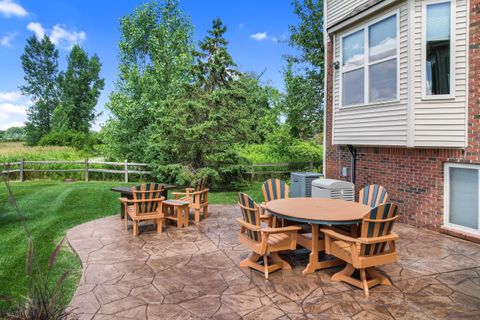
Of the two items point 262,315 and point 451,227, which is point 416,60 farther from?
point 262,315

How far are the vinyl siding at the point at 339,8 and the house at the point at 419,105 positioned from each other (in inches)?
13.1

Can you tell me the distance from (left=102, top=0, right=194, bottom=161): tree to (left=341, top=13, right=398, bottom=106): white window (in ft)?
31.8

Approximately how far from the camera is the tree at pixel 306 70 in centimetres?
1747

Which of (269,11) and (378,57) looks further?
(269,11)

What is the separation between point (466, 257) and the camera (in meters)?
4.84

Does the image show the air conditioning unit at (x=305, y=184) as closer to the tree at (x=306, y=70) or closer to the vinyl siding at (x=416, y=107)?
the vinyl siding at (x=416, y=107)

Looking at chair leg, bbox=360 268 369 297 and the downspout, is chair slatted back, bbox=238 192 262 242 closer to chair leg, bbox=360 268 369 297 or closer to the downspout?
chair leg, bbox=360 268 369 297

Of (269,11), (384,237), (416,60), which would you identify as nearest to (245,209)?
(384,237)

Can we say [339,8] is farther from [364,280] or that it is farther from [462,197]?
[364,280]

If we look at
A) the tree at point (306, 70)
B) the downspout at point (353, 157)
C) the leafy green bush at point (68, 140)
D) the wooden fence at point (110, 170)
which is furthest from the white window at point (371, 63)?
the leafy green bush at point (68, 140)

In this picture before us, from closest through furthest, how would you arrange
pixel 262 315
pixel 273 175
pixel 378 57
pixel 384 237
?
1. pixel 262 315
2. pixel 384 237
3. pixel 378 57
4. pixel 273 175

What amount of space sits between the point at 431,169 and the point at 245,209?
169 inches

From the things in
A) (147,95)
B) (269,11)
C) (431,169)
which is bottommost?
(431,169)

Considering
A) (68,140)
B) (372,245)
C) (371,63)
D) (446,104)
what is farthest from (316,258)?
Answer: (68,140)
